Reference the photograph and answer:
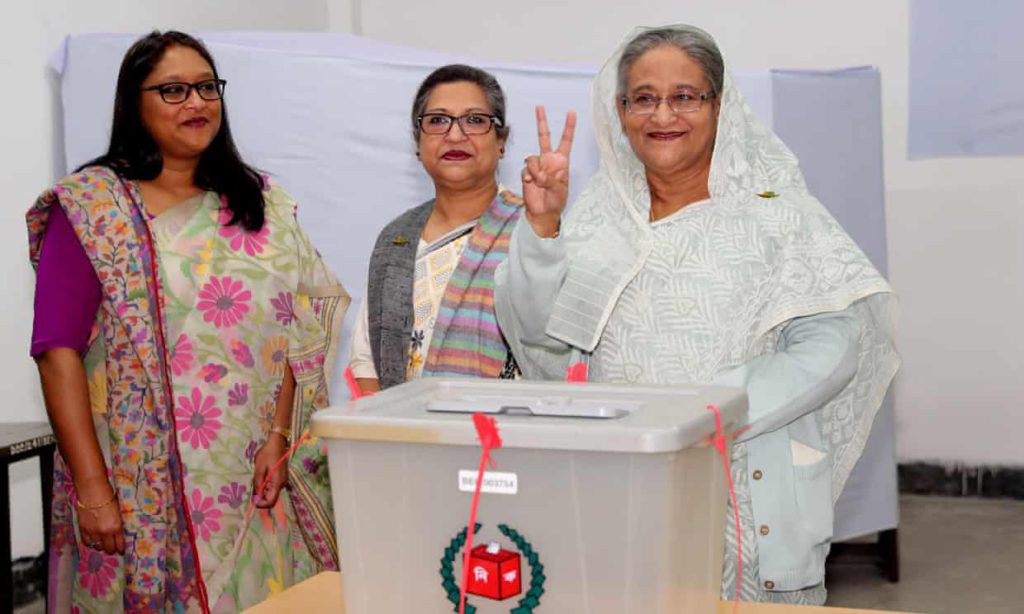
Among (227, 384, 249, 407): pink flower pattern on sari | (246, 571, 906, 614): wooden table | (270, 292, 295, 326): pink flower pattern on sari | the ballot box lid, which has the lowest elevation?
(246, 571, 906, 614): wooden table

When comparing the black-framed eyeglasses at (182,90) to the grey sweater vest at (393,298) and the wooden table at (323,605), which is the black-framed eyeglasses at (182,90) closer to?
the grey sweater vest at (393,298)

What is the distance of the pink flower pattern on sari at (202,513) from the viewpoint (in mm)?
1976

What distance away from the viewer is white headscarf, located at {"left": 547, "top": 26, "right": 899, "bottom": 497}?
1473mm

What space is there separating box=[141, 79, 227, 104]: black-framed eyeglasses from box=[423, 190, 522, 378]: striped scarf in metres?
0.55

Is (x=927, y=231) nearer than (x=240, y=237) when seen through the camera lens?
No

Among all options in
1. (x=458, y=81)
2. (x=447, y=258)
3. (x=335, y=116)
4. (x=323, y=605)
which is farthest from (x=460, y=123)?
(x=335, y=116)

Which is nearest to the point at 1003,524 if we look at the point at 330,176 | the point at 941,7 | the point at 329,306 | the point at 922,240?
the point at 922,240

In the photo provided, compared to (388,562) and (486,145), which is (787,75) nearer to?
(486,145)

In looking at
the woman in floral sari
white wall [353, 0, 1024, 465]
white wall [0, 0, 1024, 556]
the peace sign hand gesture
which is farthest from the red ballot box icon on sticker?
white wall [353, 0, 1024, 465]

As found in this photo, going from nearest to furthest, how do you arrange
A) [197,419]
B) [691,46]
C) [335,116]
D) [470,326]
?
1. [691,46]
2. [470,326]
3. [197,419]
4. [335,116]

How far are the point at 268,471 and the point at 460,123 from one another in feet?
2.16

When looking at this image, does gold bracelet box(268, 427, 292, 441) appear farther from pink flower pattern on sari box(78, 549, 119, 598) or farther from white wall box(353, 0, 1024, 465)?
white wall box(353, 0, 1024, 465)

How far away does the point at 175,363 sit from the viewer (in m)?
1.94

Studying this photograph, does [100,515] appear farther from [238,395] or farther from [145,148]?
[145,148]
